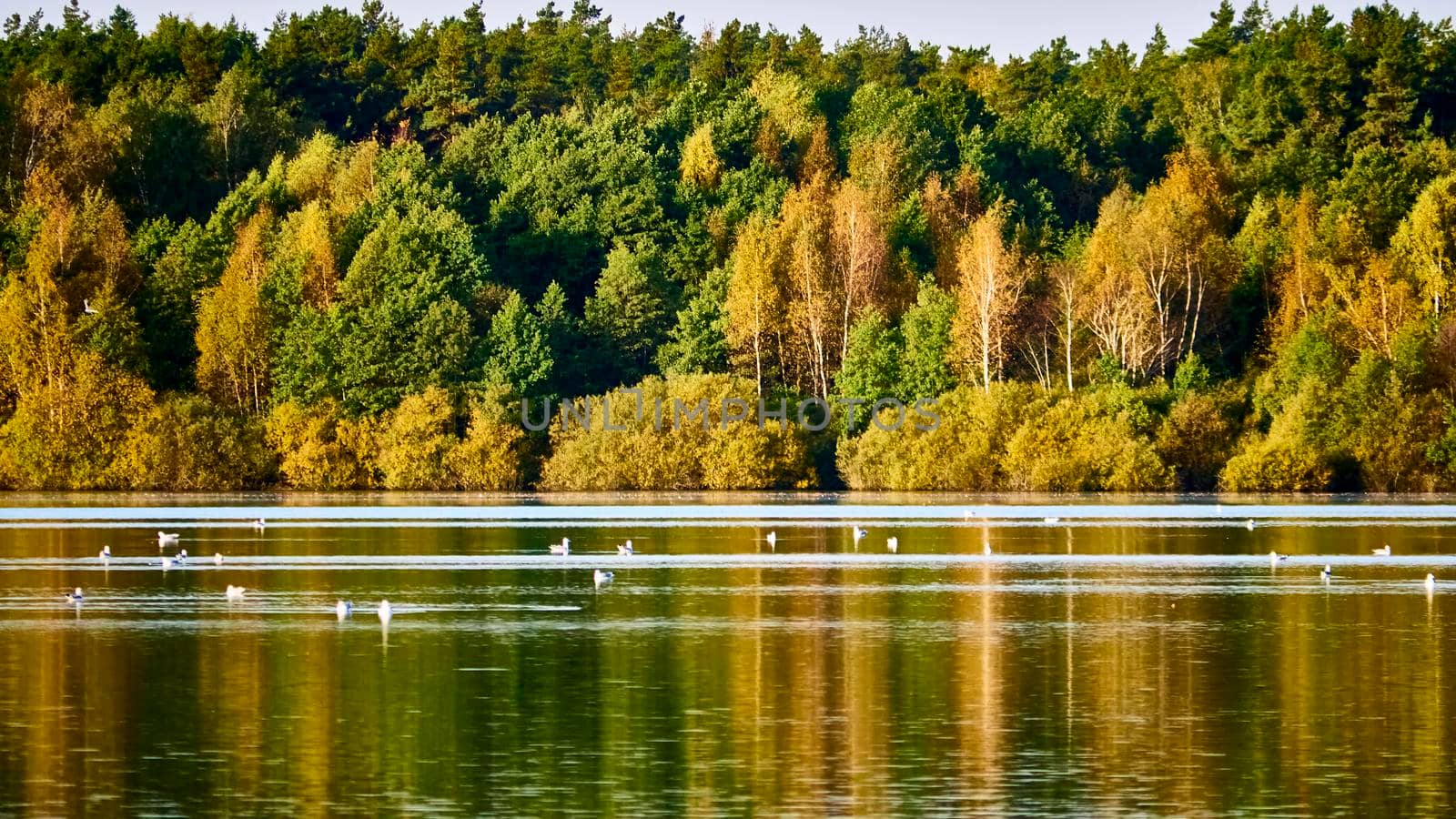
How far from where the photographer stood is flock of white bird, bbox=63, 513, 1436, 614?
3575cm

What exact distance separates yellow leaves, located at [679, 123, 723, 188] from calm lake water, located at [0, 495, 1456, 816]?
56.2m

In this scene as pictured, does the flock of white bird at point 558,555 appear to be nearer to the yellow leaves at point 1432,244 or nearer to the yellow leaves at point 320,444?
Result: the yellow leaves at point 320,444

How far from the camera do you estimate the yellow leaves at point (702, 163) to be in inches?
4225

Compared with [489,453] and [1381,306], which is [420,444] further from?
[1381,306]

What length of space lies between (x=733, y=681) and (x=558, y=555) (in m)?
21.7

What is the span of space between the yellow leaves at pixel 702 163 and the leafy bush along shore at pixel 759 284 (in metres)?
0.19

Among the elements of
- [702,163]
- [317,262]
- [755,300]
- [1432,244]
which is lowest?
[755,300]

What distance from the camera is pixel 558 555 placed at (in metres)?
49.4

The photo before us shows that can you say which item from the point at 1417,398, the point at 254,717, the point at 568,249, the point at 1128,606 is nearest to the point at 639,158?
the point at 568,249

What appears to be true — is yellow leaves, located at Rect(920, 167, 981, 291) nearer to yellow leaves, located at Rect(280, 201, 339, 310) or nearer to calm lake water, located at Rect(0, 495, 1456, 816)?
yellow leaves, located at Rect(280, 201, 339, 310)

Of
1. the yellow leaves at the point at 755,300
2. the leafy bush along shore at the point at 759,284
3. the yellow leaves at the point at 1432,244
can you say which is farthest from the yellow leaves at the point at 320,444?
the yellow leaves at the point at 1432,244

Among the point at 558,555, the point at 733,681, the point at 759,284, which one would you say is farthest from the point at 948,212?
the point at 733,681

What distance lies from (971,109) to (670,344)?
27113 mm

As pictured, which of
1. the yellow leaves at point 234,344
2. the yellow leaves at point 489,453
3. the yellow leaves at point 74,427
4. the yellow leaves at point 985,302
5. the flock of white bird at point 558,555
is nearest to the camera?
the flock of white bird at point 558,555
